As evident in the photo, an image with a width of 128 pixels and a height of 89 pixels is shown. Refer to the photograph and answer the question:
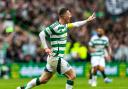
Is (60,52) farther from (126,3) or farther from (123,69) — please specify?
(126,3)

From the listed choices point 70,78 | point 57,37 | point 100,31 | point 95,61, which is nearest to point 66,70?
point 70,78

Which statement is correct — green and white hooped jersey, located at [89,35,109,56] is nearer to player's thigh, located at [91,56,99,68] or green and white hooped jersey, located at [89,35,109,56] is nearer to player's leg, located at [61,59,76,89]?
player's thigh, located at [91,56,99,68]

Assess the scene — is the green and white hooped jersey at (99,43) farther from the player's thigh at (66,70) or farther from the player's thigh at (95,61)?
the player's thigh at (66,70)

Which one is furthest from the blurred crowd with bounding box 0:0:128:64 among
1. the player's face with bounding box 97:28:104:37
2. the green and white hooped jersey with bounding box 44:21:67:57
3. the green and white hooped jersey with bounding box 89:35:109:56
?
the green and white hooped jersey with bounding box 44:21:67:57

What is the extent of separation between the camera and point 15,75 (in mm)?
32094

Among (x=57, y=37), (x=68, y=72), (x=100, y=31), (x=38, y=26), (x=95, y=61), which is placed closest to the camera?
(x=57, y=37)

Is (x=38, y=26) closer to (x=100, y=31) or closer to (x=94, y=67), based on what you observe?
(x=94, y=67)

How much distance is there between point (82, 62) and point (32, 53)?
256 cm

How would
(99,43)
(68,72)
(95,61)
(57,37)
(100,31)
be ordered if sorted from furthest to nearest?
1. (95,61)
2. (99,43)
3. (100,31)
4. (68,72)
5. (57,37)

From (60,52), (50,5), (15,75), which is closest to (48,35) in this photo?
(60,52)

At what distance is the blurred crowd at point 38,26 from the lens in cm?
3250

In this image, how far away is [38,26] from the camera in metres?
34.0

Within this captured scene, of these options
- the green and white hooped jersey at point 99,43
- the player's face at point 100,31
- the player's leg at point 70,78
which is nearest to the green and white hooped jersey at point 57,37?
the player's leg at point 70,78

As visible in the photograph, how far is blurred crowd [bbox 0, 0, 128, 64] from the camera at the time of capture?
32.5 meters
